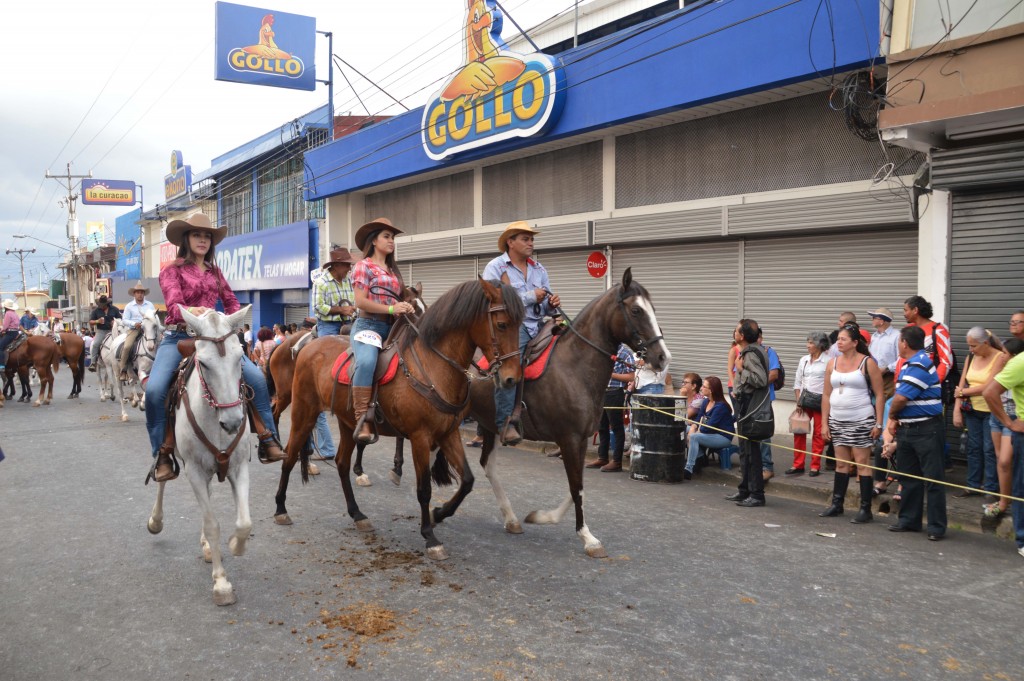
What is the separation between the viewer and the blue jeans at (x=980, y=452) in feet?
25.0

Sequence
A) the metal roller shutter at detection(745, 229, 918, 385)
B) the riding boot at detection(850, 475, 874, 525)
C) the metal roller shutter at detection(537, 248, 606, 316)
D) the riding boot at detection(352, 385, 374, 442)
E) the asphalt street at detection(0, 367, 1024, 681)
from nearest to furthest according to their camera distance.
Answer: the asphalt street at detection(0, 367, 1024, 681) < the riding boot at detection(352, 385, 374, 442) < the riding boot at detection(850, 475, 874, 525) < the metal roller shutter at detection(745, 229, 918, 385) < the metal roller shutter at detection(537, 248, 606, 316)

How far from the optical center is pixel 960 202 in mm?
9438

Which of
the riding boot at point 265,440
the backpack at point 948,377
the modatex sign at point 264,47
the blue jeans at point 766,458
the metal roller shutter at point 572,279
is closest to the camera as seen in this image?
the riding boot at point 265,440

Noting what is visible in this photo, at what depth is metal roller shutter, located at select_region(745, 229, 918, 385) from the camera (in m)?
10.7

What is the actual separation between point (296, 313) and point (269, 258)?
7.79ft

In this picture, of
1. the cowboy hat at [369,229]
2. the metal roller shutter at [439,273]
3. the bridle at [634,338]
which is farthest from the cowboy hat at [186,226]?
the metal roller shutter at [439,273]

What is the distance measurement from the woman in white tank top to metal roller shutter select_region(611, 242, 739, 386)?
503 centimetres

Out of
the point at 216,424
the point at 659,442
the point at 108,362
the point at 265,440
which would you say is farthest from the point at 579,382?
the point at 108,362

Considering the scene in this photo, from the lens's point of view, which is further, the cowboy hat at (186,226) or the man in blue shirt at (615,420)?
the man in blue shirt at (615,420)

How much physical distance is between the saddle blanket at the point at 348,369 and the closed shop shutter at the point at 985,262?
726cm

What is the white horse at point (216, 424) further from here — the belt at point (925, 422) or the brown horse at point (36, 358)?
the brown horse at point (36, 358)

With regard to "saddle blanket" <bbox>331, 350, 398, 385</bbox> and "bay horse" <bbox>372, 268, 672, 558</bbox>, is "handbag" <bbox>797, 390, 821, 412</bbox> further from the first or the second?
"saddle blanket" <bbox>331, 350, 398, 385</bbox>

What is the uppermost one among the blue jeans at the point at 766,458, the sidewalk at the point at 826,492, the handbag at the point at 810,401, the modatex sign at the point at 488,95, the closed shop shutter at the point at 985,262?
the modatex sign at the point at 488,95

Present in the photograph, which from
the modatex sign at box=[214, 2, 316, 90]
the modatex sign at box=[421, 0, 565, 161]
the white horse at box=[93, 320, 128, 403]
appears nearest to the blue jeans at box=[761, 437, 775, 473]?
the modatex sign at box=[421, 0, 565, 161]
